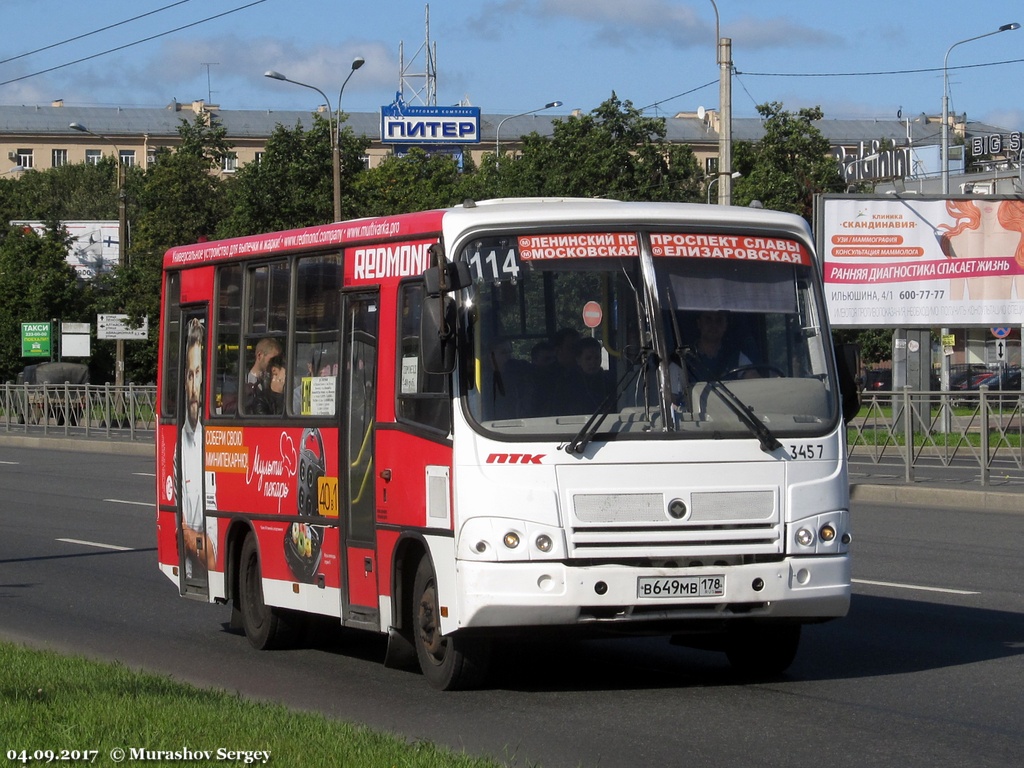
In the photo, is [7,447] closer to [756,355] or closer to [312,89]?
[312,89]

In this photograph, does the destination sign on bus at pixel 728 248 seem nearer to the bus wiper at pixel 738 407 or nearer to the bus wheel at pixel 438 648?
the bus wiper at pixel 738 407

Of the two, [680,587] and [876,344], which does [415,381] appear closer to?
[680,587]

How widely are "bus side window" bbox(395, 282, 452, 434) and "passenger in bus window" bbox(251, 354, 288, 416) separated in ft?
5.07

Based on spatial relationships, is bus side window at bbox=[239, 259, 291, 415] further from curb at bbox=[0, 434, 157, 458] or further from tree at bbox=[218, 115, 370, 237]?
tree at bbox=[218, 115, 370, 237]

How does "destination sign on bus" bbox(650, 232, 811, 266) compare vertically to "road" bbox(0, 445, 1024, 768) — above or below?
above

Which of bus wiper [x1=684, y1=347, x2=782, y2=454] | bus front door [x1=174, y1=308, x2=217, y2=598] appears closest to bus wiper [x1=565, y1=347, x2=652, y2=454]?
bus wiper [x1=684, y1=347, x2=782, y2=454]

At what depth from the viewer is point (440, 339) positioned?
7930 mm

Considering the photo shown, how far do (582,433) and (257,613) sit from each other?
3.43 meters

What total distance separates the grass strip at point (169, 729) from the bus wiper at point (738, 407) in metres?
2.49

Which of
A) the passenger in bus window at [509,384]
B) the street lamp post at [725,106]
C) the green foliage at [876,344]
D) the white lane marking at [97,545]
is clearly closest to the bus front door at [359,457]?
the passenger in bus window at [509,384]

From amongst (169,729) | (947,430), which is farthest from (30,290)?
(169,729)

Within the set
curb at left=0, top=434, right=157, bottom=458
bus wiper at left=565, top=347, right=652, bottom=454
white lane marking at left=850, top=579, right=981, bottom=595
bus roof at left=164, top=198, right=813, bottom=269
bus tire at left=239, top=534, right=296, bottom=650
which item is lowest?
curb at left=0, top=434, right=157, bottom=458

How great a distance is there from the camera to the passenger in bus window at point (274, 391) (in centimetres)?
1015

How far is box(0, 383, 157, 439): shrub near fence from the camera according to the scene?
4138 centimetres
